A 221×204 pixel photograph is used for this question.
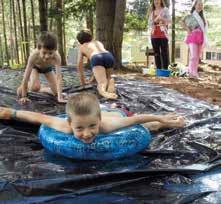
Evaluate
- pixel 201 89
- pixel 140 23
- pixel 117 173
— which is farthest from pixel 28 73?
pixel 140 23

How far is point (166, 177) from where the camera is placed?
108 inches

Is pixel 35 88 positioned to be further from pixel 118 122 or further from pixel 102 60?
pixel 118 122

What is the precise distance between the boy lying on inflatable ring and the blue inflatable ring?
5cm

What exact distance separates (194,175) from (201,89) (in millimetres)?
4529

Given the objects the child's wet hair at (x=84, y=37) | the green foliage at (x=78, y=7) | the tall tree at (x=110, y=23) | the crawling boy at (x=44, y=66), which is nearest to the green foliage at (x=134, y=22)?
the green foliage at (x=78, y=7)

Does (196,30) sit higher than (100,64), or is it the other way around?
(196,30)

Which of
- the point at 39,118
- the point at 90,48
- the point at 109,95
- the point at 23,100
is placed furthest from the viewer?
the point at 90,48

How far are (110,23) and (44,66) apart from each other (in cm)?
534

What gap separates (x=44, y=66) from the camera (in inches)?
218

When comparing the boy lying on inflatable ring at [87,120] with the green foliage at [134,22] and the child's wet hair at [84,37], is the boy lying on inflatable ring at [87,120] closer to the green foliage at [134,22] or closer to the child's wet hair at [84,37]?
the child's wet hair at [84,37]

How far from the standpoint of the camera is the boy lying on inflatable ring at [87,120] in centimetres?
296

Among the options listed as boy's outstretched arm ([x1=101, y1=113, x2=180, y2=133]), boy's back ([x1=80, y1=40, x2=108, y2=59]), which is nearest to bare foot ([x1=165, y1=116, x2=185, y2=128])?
boy's outstretched arm ([x1=101, y1=113, x2=180, y2=133])

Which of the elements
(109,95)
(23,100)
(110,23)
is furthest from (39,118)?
(110,23)

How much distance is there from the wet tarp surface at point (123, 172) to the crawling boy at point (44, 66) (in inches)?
44.2
